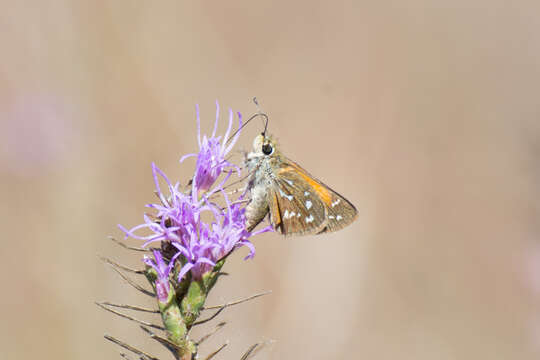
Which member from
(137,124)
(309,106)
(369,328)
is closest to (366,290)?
(369,328)

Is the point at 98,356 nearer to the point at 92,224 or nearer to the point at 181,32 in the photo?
the point at 92,224

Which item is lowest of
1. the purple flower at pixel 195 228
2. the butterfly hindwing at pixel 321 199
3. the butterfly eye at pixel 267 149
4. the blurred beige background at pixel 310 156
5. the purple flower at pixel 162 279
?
the purple flower at pixel 162 279

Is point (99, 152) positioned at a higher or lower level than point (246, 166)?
higher

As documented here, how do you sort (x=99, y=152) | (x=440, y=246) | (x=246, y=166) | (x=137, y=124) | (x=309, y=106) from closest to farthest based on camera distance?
(x=246, y=166)
(x=99, y=152)
(x=137, y=124)
(x=440, y=246)
(x=309, y=106)

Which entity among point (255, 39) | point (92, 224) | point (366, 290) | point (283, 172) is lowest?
point (283, 172)

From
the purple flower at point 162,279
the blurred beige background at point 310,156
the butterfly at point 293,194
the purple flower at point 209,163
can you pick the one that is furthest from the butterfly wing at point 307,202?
the blurred beige background at point 310,156

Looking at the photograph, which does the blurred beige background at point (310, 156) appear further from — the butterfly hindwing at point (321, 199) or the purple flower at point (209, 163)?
the purple flower at point (209, 163)

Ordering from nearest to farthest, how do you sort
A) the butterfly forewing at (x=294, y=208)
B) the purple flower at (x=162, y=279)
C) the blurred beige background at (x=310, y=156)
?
the purple flower at (x=162, y=279), the butterfly forewing at (x=294, y=208), the blurred beige background at (x=310, y=156)
